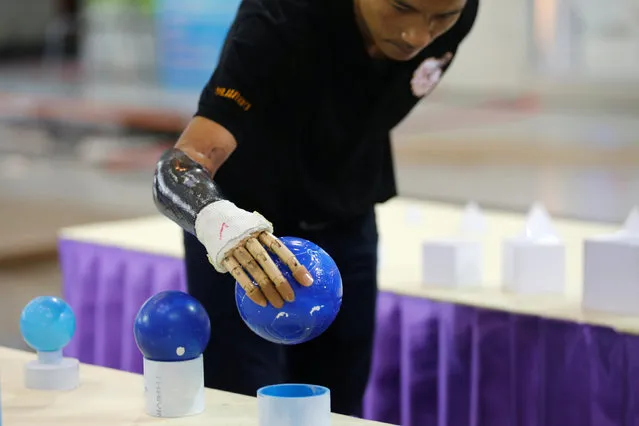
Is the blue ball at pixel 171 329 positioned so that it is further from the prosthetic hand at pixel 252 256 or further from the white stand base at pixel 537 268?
the white stand base at pixel 537 268

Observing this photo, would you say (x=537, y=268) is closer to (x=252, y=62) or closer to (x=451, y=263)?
(x=451, y=263)

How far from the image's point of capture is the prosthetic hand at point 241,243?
5.13 feet

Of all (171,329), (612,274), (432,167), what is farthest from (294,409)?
(432,167)

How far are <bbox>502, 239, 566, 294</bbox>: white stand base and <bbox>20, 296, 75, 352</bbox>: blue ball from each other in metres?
1.10

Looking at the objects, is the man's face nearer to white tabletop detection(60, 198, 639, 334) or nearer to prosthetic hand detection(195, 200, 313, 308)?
prosthetic hand detection(195, 200, 313, 308)

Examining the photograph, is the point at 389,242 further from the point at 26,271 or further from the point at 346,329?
the point at 26,271

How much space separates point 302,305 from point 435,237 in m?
1.59

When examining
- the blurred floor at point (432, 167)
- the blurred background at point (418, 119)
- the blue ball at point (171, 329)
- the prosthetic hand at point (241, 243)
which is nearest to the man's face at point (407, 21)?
the prosthetic hand at point (241, 243)

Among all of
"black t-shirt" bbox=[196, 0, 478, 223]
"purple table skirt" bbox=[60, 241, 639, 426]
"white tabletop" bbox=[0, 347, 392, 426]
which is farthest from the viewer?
"purple table skirt" bbox=[60, 241, 639, 426]

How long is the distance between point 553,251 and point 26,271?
12.2 feet

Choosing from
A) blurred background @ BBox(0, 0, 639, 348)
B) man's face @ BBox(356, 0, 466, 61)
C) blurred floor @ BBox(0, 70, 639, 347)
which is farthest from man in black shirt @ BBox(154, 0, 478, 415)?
blurred background @ BBox(0, 0, 639, 348)

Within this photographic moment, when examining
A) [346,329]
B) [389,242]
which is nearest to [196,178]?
[346,329]

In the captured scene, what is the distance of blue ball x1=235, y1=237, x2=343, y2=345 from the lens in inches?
62.0

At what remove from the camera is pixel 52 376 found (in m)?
1.89
